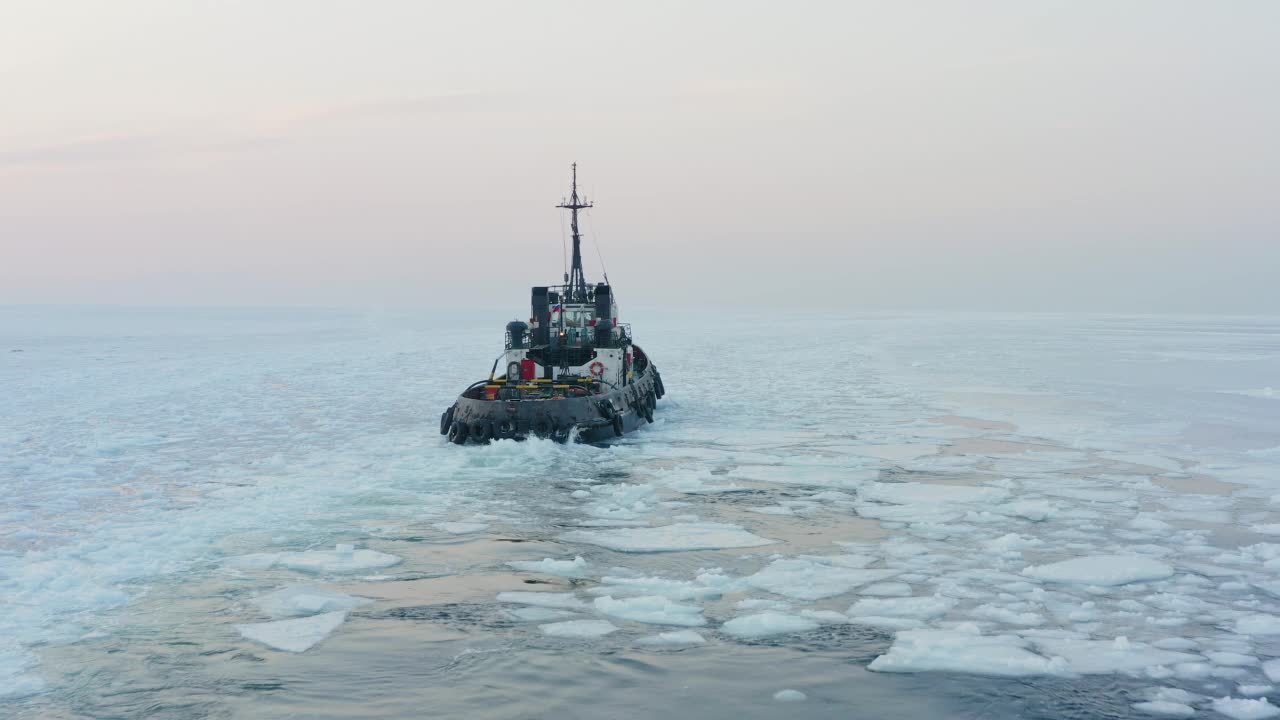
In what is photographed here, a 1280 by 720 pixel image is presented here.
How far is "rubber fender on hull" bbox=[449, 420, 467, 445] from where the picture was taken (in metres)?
21.8

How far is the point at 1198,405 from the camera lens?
29.6 meters

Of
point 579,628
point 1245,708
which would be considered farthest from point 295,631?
point 1245,708

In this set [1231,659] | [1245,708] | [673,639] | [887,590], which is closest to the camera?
[1245,708]

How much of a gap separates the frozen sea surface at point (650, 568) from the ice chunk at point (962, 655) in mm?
32

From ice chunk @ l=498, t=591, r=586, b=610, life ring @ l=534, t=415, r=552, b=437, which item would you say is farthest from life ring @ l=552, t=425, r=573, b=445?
ice chunk @ l=498, t=591, r=586, b=610

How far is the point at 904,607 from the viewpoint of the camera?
10070mm

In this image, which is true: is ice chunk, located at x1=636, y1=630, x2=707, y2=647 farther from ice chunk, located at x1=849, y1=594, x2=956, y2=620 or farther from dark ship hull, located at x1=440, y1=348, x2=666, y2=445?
dark ship hull, located at x1=440, y1=348, x2=666, y2=445

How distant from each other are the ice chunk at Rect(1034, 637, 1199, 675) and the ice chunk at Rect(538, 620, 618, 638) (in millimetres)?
4118

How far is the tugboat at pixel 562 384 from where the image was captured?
21.5 meters

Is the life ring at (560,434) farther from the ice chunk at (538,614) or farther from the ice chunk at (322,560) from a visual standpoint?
the ice chunk at (538,614)

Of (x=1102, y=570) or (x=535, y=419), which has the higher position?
(x=535, y=419)

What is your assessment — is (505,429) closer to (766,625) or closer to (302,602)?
(302,602)

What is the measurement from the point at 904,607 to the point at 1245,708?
328cm

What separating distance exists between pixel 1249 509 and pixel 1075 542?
418cm
